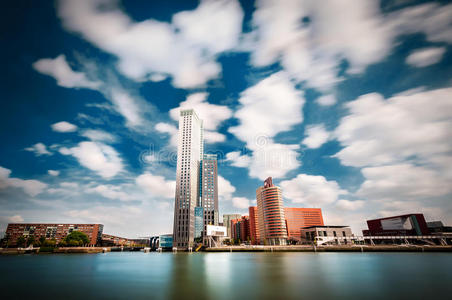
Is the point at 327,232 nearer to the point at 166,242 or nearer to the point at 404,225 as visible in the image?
the point at 404,225

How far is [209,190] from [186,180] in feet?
89.6

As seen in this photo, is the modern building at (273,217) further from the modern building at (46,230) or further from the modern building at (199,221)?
the modern building at (46,230)

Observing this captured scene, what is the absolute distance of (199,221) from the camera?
16188 centimetres

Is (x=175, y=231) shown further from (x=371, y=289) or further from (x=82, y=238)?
(x=371, y=289)

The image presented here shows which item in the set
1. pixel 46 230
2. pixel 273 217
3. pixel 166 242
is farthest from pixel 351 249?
pixel 46 230

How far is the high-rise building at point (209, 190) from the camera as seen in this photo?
557ft

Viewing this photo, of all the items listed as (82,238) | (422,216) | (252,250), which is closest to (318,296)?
(252,250)

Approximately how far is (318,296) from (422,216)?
665 ft

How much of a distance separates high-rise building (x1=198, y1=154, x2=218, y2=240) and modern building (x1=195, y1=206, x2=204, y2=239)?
3.97 meters

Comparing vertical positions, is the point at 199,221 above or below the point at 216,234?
above

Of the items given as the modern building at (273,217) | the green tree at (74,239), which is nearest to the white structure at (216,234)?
the modern building at (273,217)

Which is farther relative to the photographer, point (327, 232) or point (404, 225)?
point (404, 225)

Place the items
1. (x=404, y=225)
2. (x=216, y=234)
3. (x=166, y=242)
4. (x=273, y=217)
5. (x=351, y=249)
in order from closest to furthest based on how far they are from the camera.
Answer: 1. (x=351, y=249)
2. (x=216, y=234)
3. (x=273, y=217)
4. (x=404, y=225)
5. (x=166, y=242)

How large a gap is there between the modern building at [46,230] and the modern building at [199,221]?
91192 mm
